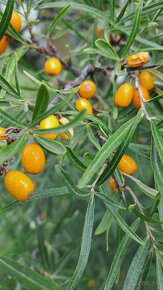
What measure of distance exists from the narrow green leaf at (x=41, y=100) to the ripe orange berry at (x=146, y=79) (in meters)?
0.46

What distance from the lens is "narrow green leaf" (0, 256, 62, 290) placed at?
513mm

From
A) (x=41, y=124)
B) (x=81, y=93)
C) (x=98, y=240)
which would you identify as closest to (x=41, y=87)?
(x=41, y=124)

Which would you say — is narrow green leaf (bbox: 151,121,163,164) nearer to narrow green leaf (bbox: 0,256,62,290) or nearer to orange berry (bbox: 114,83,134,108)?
orange berry (bbox: 114,83,134,108)

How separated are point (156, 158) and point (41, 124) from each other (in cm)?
35

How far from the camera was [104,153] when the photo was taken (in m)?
0.63

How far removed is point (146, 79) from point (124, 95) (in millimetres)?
120

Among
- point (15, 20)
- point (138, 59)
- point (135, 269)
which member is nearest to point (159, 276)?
point (135, 269)

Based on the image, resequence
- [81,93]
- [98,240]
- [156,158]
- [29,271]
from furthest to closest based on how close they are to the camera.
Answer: [98,240] < [81,93] < [156,158] < [29,271]

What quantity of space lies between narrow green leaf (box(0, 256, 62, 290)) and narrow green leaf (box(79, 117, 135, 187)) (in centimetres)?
21

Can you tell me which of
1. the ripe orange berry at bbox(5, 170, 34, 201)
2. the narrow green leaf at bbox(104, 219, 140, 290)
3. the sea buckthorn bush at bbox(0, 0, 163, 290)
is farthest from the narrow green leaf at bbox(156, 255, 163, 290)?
the ripe orange berry at bbox(5, 170, 34, 201)

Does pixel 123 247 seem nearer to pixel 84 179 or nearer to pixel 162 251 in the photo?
pixel 162 251

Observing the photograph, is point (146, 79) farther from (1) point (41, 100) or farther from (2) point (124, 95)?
(1) point (41, 100)

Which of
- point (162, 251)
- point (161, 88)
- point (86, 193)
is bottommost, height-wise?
point (162, 251)

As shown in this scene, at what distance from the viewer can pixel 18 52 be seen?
0.89 m
